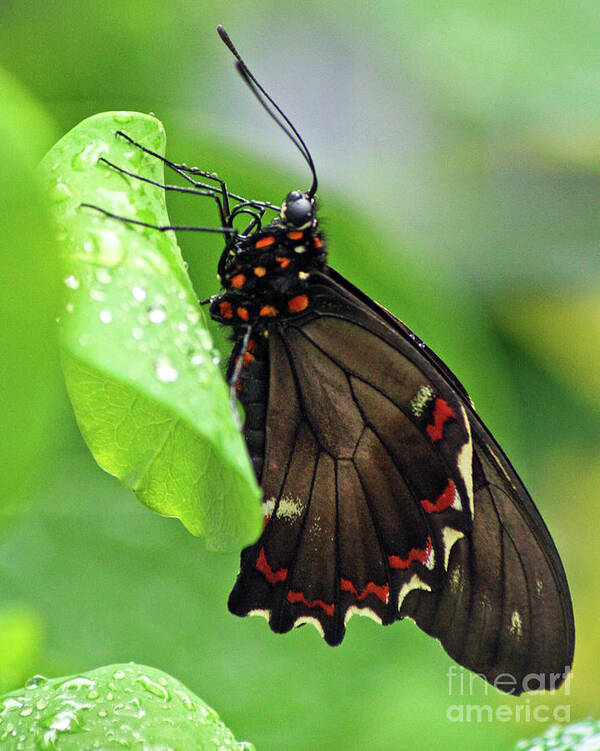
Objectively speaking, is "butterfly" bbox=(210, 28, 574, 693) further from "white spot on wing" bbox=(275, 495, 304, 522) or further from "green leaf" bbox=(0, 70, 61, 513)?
"green leaf" bbox=(0, 70, 61, 513)

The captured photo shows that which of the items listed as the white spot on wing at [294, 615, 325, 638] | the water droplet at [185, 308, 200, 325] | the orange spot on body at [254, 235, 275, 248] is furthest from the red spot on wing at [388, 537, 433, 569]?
the water droplet at [185, 308, 200, 325]

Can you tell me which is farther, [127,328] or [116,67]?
[116,67]

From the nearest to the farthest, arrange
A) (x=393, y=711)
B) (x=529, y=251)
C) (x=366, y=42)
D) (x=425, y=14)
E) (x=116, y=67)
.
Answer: (x=393, y=711), (x=116, y=67), (x=425, y=14), (x=366, y=42), (x=529, y=251)

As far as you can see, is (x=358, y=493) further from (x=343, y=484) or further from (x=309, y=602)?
(x=309, y=602)

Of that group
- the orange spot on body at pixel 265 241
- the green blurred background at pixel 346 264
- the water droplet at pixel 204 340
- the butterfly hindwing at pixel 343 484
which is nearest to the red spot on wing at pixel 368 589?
the butterfly hindwing at pixel 343 484

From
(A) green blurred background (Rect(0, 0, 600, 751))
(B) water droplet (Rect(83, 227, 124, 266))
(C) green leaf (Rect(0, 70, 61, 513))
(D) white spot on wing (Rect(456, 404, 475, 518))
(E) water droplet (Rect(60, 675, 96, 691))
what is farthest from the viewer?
(A) green blurred background (Rect(0, 0, 600, 751))

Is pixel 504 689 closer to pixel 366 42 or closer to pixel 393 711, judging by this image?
pixel 393 711

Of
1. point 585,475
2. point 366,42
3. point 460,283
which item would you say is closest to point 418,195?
point 460,283

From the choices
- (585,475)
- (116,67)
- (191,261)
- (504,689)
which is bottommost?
(585,475)

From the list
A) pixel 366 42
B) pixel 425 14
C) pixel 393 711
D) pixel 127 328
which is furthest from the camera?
pixel 366 42
